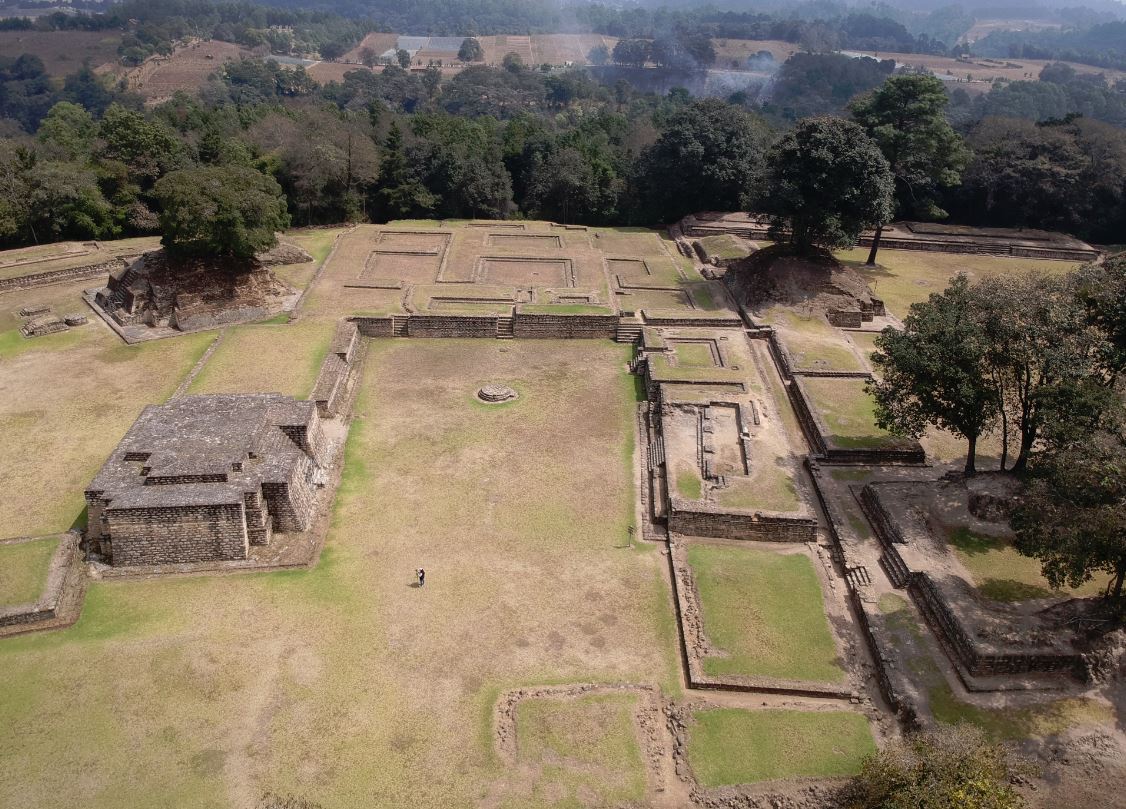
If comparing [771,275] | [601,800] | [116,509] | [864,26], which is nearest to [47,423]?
[116,509]

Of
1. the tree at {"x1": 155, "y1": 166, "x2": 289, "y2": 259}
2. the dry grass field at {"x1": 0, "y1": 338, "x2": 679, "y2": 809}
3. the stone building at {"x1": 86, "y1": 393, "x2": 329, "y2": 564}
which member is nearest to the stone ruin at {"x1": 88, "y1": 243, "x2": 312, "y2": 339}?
the tree at {"x1": 155, "y1": 166, "x2": 289, "y2": 259}

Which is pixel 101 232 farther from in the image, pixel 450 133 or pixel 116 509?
pixel 116 509

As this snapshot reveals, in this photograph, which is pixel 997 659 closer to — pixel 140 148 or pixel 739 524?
pixel 739 524

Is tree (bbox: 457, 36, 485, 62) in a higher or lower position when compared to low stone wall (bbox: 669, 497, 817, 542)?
higher

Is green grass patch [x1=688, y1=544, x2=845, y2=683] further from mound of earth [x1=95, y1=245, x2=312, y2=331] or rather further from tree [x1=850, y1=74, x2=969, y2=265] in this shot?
tree [x1=850, y1=74, x2=969, y2=265]

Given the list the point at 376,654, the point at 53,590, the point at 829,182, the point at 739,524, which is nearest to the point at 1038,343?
the point at 739,524
